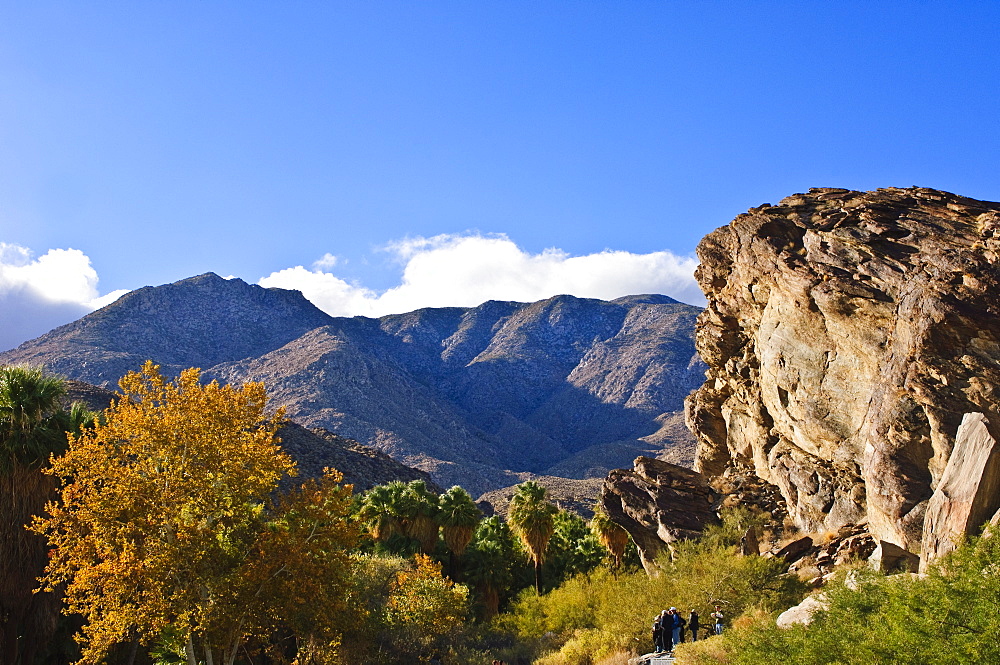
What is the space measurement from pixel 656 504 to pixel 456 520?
9.46 meters

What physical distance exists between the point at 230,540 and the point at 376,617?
12.3 metres

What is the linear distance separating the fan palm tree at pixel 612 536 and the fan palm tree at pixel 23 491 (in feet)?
84.5

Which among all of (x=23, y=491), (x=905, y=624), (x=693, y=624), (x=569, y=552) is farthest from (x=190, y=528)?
(x=569, y=552)

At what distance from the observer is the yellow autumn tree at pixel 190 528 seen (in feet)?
49.6

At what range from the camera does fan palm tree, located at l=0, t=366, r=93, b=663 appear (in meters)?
19.0

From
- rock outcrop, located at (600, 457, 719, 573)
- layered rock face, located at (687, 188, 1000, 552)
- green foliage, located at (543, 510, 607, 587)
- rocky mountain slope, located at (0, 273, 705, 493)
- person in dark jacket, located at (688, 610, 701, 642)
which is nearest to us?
person in dark jacket, located at (688, 610, 701, 642)

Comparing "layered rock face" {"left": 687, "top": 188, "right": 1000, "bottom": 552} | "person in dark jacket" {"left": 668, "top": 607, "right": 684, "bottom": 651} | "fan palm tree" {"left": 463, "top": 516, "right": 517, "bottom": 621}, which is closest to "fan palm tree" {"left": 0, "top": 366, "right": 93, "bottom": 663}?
"person in dark jacket" {"left": 668, "top": 607, "right": 684, "bottom": 651}

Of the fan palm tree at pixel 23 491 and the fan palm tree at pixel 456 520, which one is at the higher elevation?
the fan palm tree at pixel 23 491

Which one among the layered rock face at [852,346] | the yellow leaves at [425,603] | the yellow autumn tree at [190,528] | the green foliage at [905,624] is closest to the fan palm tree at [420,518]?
the yellow leaves at [425,603]

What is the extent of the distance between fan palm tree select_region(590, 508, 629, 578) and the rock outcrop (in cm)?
126

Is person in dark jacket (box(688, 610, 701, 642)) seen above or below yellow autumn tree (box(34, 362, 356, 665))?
below

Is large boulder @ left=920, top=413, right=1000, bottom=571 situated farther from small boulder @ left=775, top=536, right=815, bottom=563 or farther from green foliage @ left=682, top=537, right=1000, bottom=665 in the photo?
small boulder @ left=775, top=536, right=815, bottom=563

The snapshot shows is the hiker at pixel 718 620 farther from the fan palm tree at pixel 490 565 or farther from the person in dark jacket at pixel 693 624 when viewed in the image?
the fan palm tree at pixel 490 565

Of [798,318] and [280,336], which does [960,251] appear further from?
[280,336]
